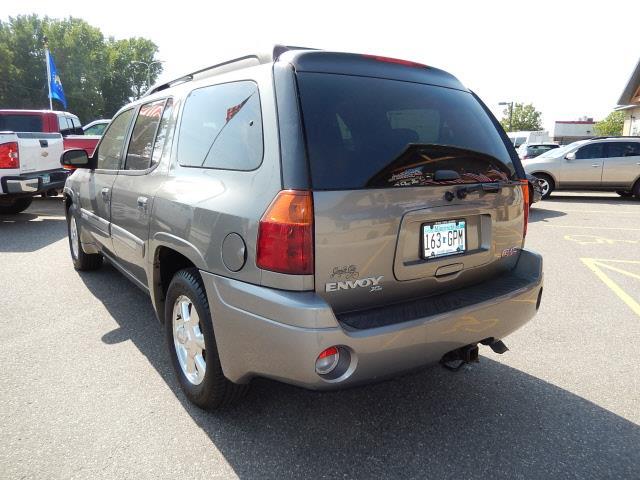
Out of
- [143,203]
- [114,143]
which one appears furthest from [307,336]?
[114,143]

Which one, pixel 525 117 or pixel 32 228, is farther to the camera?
pixel 525 117

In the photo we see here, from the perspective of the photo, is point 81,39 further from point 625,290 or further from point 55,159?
point 625,290

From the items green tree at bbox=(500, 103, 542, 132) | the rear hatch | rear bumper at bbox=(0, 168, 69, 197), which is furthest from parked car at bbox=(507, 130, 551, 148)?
green tree at bbox=(500, 103, 542, 132)

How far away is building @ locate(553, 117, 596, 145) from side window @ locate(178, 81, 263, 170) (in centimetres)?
7311

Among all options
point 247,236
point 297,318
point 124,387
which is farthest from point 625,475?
point 124,387

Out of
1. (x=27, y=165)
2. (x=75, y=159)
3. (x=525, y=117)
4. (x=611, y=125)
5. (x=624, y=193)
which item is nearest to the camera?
(x=75, y=159)

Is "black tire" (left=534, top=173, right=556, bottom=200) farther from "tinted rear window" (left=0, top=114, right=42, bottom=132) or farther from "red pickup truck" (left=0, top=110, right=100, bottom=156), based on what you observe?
"tinted rear window" (left=0, top=114, right=42, bottom=132)

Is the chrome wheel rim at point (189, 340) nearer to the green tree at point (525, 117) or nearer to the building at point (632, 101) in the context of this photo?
the building at point (632, 101)

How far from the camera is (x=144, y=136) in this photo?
3389 mm

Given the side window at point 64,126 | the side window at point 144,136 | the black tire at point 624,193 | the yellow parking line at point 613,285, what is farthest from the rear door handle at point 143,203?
the black tire at point 624,193

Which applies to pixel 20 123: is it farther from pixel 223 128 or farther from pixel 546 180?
pixel 546 180

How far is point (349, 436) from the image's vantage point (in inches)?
97.2

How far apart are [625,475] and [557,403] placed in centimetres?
61

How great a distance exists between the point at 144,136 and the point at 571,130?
75.6m
